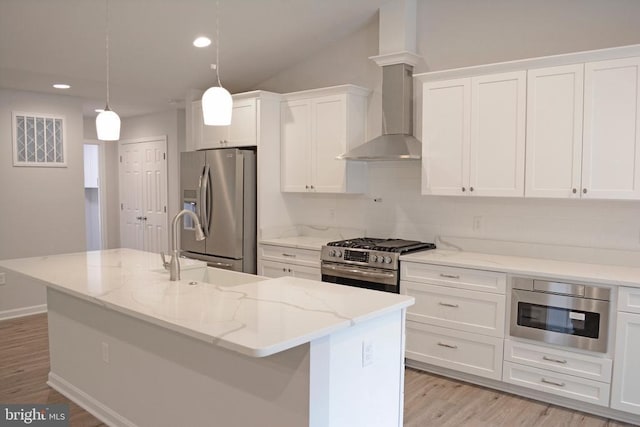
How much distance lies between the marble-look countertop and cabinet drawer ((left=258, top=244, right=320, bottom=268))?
3.16 feet

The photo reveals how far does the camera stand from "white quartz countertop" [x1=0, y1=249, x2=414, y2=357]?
6.12 ft

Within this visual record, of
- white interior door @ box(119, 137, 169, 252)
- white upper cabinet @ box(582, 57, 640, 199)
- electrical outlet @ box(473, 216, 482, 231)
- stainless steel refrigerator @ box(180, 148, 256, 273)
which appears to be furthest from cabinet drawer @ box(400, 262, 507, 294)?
white interior door @ box(119, 137, 169, 252)

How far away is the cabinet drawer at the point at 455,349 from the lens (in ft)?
11.6

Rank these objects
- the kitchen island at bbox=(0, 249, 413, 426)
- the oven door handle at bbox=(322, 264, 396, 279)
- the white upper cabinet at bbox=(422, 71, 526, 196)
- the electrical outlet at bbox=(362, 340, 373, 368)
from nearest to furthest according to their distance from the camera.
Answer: the kitchen island at bbox=(0, 249, 413, 426), the electrical outlet at bbox=(362, 340, 373, 368), the white upper cabinet at bbox=(422, 71, 526, 196), the oven door handle at bbox=(322, 264, 396, 279)

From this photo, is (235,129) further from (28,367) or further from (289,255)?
(28,367)

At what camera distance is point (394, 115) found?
4.38 metres

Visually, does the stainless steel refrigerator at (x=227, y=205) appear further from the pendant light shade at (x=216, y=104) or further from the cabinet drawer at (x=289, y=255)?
the pendant light shade at (x=216, y=104)

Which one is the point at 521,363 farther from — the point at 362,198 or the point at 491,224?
the point at 362,198

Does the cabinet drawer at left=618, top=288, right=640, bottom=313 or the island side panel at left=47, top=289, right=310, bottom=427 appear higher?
the cabinet drawer at left=618, top=288, right=640, bottom=313

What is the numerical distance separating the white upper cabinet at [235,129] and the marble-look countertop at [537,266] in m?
2.16

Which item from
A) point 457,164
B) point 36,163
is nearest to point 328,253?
point 457,164

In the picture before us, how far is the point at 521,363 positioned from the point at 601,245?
1026 millimetres

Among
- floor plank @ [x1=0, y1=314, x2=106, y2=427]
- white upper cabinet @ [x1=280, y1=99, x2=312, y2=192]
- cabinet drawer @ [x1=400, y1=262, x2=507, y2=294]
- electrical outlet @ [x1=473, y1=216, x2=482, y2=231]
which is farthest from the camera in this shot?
white upper cabinet @ [x1=280, y1=99, x2=312, y2=192]

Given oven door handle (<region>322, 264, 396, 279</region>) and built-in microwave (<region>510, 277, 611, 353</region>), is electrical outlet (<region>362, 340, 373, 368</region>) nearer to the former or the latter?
built-in microwave (<region>510, 277, 611, 353</region>)
